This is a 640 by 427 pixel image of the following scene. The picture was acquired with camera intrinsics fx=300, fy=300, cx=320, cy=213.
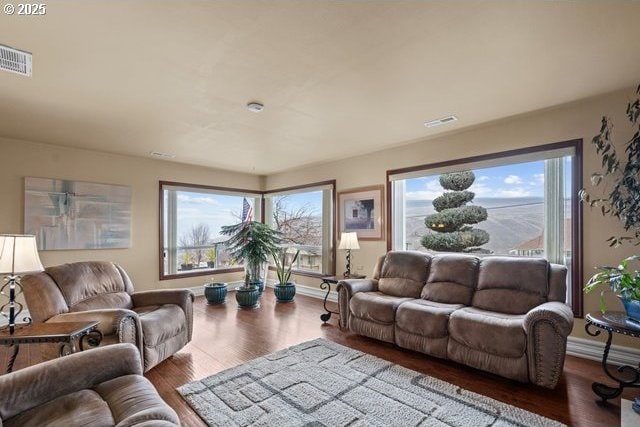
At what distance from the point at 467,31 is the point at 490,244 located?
282cm

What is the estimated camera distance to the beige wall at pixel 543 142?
9.57 feet

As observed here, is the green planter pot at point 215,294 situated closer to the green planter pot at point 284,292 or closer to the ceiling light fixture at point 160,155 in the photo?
the green planter pot at point 284,292

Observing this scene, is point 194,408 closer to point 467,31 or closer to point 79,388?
point 79,388

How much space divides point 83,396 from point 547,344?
3.11 metres

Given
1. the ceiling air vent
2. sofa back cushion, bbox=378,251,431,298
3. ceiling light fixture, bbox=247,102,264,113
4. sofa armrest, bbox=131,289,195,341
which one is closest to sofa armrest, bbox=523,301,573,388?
sofa back cushion, bbox=378,251,431,298

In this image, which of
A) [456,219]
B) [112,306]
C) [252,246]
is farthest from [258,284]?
[456,219]

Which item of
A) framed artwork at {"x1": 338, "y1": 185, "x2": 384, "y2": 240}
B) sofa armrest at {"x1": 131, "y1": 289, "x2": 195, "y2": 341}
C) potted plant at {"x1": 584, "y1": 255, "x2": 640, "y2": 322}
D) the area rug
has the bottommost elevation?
the area rug

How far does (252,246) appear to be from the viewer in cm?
539

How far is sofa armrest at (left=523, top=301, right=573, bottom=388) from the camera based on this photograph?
2.35 meters

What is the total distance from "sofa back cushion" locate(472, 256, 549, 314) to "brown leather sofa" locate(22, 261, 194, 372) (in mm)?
3130

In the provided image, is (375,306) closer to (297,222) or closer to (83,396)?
(83,396)

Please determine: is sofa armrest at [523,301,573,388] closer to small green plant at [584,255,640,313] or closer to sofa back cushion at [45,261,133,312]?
small green plant at [584,255,640,313]

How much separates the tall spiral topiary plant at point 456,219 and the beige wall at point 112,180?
14.7 feet

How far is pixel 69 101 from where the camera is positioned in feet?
9.72
